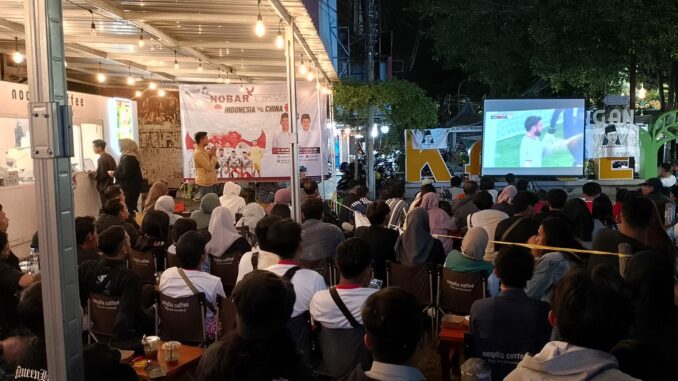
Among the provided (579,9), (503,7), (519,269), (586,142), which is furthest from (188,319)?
(503,7)

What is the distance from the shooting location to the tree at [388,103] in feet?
49.5

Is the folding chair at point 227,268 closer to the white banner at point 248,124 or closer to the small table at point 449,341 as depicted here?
the small table at point 449,341

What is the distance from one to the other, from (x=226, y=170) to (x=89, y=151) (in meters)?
4.02

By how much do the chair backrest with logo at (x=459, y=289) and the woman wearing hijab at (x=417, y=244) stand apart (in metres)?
0.60

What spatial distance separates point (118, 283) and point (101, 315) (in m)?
0.27

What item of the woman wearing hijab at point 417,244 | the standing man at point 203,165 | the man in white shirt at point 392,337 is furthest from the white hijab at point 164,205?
the man in white shirt at point 392,337

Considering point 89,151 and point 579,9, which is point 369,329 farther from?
point 579,9

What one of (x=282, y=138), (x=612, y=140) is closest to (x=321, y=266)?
(x=282, y=138)

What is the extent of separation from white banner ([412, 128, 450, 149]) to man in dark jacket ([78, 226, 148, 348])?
13703mm

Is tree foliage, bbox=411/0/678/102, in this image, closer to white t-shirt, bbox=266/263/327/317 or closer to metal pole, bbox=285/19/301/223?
metal pole, bbox=285/19/301/223

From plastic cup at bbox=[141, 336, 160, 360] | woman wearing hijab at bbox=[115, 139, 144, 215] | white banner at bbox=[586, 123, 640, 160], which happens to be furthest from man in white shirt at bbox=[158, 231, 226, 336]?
white banner at bbox=[586, 123, 640, 160]

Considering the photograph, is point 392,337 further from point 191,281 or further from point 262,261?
point 262,261

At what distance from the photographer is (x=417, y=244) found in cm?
586

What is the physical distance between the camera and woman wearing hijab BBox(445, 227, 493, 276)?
516 centimetres
